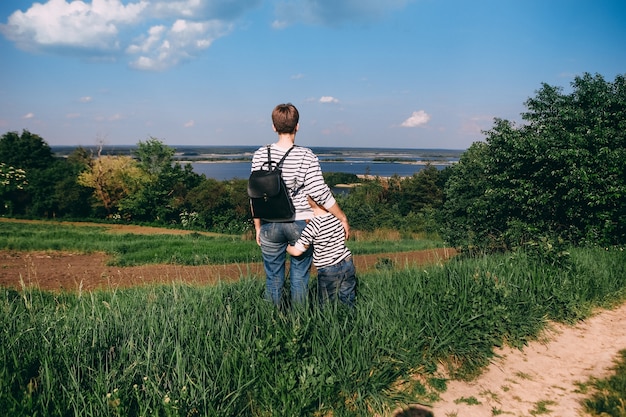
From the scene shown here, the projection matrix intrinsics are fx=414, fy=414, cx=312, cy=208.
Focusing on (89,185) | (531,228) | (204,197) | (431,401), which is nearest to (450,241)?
(531,228)

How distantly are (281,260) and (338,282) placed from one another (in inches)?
22.8

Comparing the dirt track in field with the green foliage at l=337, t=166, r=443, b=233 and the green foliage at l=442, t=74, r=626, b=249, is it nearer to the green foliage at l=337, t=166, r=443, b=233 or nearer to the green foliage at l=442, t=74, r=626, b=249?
the green foliage at l=442, t=74, r=626, b=249

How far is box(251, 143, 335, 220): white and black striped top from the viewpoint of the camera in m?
3.70

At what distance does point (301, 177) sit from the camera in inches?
146

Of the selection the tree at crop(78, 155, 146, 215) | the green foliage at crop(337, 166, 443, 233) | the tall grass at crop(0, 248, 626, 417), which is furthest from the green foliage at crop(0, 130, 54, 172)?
the tall grass at crop(0, 248, 626, 417)

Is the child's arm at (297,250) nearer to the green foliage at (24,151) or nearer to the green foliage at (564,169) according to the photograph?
the green foliage at (564,169)

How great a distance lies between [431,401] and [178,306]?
2.27 m

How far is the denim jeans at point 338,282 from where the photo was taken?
12.8ft

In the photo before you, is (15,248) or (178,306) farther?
(15,248)

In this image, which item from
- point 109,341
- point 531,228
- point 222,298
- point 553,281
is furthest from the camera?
point 531,228

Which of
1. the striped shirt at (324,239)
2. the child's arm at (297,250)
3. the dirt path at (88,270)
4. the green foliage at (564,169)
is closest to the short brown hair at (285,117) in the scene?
the striped shirt at (324,239)

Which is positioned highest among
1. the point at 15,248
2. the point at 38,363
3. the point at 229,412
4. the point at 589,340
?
the point at 38,363

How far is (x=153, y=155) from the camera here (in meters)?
45.2

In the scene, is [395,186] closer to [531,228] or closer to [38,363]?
[531,228]
